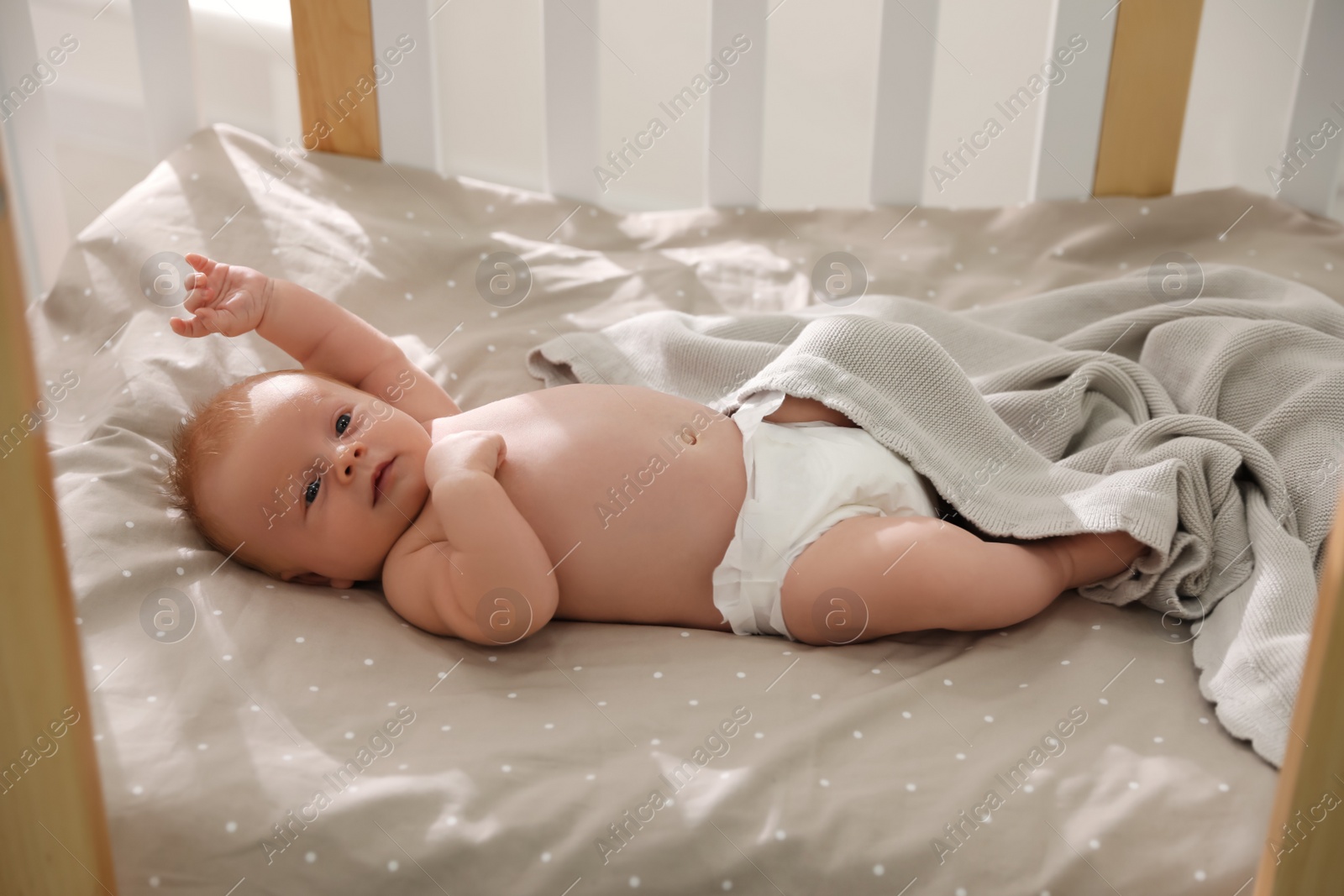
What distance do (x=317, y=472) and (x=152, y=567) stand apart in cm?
15

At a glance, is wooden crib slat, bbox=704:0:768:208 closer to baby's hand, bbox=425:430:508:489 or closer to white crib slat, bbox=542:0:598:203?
white crib slat, bbox=542:0:598:203

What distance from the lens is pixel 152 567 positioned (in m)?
0.88

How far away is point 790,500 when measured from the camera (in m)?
0.93

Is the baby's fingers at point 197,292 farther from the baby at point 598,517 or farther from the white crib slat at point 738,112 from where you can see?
the white crib slat at point 738,112

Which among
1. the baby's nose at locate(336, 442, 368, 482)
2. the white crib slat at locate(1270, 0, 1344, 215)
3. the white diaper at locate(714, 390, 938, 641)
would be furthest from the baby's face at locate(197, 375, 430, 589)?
the white crib slat at locate(1270, 0, 1344, 215)

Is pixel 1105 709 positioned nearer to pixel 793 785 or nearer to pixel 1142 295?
pixel 793 785

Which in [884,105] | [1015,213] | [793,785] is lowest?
[793,785]

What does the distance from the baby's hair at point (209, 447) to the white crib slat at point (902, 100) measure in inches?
31.9

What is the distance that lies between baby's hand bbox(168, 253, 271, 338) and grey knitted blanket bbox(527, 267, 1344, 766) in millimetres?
304

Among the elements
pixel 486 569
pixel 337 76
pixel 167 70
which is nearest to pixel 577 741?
pixel 486 569

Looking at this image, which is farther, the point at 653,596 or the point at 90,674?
the point at 653,596

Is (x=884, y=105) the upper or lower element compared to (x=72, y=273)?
upper

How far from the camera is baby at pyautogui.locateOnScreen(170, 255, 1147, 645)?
33.5 inches

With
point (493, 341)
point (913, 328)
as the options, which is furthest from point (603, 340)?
point (913, 328)
